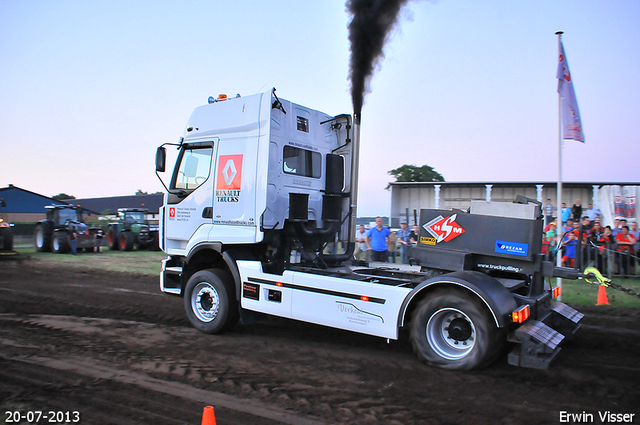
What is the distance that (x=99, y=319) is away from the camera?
7160 millimetres

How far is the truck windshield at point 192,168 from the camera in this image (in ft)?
22.1

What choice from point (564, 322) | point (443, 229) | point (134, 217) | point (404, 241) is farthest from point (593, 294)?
point (134, 217)

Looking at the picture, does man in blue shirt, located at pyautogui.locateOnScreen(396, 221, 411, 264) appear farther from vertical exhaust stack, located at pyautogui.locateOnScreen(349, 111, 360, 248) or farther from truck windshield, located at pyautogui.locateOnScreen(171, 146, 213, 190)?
truck windshield, located at pyautogui.locateOnScreen(171, 146, 213, 190)

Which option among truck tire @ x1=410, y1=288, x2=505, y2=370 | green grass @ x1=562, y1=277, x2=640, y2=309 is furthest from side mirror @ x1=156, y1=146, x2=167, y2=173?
green grass @ x1=562, y1=277, x2=640, y2=309

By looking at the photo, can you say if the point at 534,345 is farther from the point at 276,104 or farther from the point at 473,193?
the point at 473,193

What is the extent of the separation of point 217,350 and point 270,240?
1628 mm

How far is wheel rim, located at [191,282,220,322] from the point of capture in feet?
21.3

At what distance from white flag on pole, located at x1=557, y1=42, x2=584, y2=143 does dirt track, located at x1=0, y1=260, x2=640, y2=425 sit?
4041 mm

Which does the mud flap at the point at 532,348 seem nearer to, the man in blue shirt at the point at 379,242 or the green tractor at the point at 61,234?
the man in blue shirt at the point at 379,242

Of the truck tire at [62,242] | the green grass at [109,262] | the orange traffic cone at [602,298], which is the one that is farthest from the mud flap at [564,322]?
the truck tire at [62,242]

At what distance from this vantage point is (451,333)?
4.83 meters

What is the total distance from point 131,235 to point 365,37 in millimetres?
16639

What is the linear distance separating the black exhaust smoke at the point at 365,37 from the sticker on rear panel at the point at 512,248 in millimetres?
3245

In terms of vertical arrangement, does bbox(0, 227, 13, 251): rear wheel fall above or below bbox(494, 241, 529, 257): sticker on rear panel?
below
